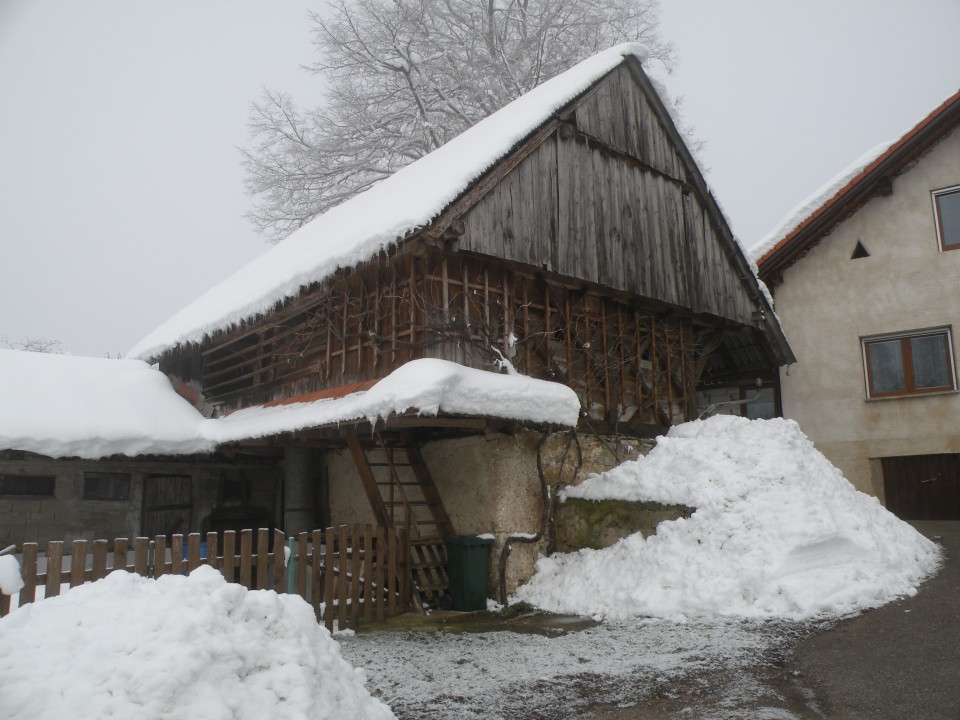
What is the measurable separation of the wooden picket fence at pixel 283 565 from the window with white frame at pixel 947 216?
11.9 metres

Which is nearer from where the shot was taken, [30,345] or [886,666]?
[886,666]

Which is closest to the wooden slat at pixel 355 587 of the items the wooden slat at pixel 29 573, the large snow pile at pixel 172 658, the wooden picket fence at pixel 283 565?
the wooden picket fence at pixel 283 565

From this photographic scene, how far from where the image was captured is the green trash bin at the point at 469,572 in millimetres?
8820

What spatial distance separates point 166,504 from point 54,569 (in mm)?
8389

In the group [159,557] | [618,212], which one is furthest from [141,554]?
[618,212]

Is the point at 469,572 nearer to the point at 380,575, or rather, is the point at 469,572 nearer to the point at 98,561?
the point at 380,575

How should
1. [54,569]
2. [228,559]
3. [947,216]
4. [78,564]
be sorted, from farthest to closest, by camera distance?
1. [947,216]
2. [228,559]
3. [78,564]
4. [54,569]

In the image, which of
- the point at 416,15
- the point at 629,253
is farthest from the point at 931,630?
the point at 416,15

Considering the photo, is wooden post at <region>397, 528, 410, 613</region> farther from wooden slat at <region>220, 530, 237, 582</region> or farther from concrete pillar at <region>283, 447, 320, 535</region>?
concrete pillar at <region>283, 447, 320, 535</region>

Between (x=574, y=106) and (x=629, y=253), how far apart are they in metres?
2.40

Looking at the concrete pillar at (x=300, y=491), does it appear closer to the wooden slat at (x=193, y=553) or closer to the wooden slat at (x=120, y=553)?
the wooden slat at (x=193, y=553)

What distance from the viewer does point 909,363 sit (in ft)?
46.9

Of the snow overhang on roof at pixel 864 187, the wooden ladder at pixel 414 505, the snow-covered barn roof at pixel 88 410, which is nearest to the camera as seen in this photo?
the wooden ladder at pixel 414 505

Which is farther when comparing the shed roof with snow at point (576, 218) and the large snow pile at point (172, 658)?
the shed roof with snow at point (576, 218)
